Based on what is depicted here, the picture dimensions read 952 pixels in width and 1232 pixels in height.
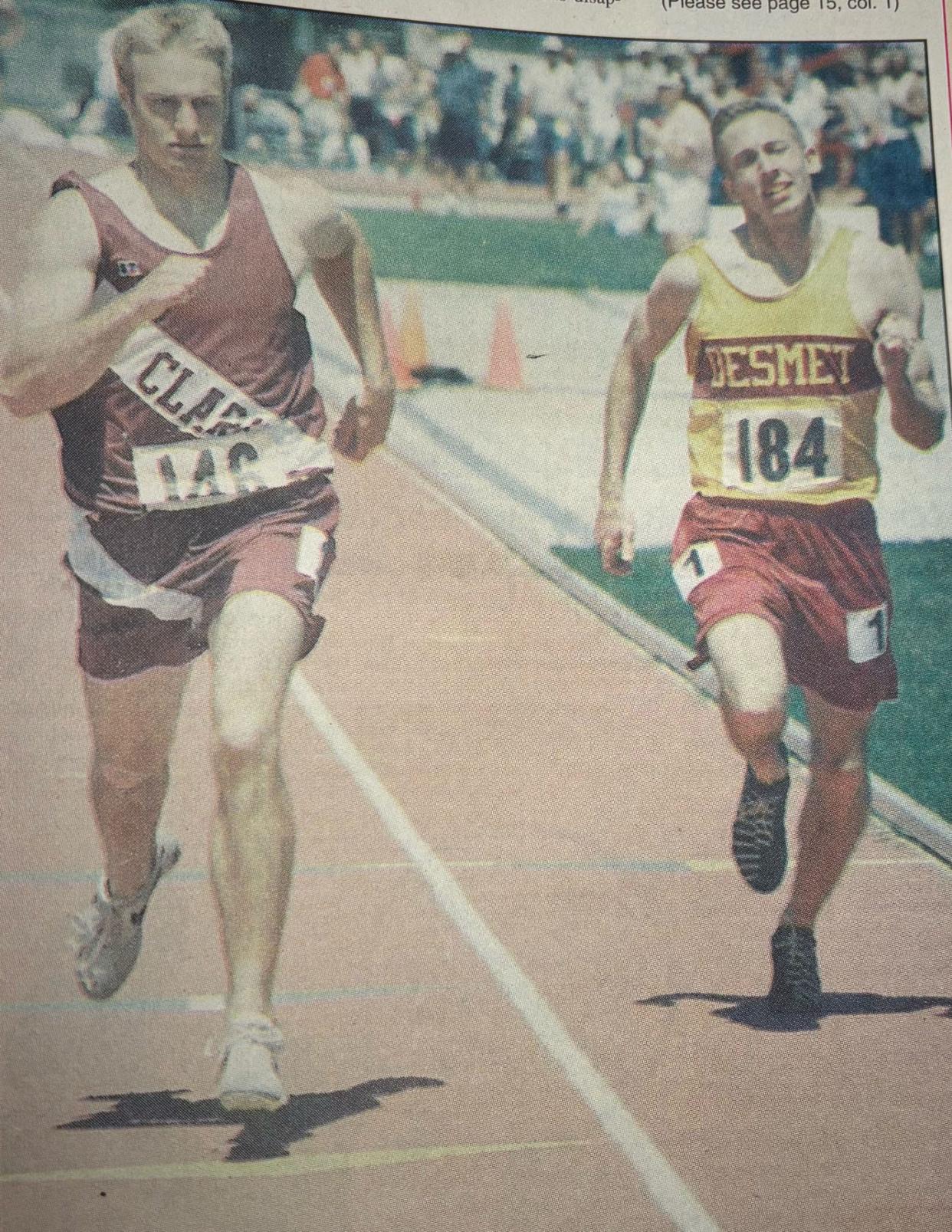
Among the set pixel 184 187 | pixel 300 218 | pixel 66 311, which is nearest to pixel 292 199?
pixel 300 218

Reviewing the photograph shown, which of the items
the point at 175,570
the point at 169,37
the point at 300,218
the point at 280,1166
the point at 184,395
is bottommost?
the point at 280,1166

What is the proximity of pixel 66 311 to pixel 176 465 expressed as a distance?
26 cm

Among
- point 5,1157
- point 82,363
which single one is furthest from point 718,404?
point 5,1157

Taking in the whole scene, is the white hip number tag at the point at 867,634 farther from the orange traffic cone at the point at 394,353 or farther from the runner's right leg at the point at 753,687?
the orange traffic cone at the point at 394,353

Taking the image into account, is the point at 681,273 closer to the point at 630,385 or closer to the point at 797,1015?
the point at 630,385

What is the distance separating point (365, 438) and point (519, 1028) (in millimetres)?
899

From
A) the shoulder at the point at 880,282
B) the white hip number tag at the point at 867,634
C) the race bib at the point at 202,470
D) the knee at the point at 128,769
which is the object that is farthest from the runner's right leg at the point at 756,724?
the knee at the point at 128,769

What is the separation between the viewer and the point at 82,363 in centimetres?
246

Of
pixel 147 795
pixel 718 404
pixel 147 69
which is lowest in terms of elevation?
pixel 147 795

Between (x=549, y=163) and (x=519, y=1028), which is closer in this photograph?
(x=519, y=1028)

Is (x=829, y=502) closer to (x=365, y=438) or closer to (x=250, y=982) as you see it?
(x=365, y=438)

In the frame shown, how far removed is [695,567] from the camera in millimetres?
2738

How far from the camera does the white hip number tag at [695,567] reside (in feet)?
8.96

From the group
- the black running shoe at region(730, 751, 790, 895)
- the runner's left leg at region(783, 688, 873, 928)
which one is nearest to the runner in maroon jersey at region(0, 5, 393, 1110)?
the black running shoe at region(730, 751, 790, 895)
